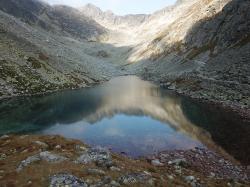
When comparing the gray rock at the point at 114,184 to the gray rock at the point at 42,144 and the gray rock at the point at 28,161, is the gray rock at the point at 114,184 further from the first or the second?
the gray rock at the point at 42,144

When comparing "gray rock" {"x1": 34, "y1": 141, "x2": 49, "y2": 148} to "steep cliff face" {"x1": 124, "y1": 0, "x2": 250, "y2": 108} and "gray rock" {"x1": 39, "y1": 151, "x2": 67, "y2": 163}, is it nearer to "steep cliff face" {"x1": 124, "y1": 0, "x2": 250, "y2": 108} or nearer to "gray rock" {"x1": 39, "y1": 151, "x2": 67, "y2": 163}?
"gray rock" {"x1": 39, "y1": 151, "x2": 67, "y2": 163}

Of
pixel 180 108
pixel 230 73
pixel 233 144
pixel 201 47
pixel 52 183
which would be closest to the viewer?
pixel 52 183

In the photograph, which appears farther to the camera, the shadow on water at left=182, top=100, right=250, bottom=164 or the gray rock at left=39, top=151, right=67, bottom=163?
the shadow on water at left=182, top=100, right=250, bottom=164

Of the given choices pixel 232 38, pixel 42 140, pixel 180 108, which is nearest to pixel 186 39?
pixel 232 38

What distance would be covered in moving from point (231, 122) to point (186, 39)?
372 feet

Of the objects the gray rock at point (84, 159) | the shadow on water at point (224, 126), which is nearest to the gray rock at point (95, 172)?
the gray rock at point (84, 159)

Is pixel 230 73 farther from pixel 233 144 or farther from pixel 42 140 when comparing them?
pixel 42 140

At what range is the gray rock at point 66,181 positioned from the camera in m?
24.1

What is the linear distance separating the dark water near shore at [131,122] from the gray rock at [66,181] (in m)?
19.4

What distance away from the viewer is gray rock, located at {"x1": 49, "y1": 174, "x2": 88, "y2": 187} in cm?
2408

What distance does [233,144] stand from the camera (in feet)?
159

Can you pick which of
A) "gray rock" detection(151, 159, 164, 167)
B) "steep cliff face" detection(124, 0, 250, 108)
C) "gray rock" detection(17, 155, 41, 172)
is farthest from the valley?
"steep cliff face" detection(124, 0, 250, 108)

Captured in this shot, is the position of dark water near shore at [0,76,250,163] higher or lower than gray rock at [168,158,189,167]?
higher

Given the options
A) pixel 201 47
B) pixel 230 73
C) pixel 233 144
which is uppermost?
pixel 201 47
